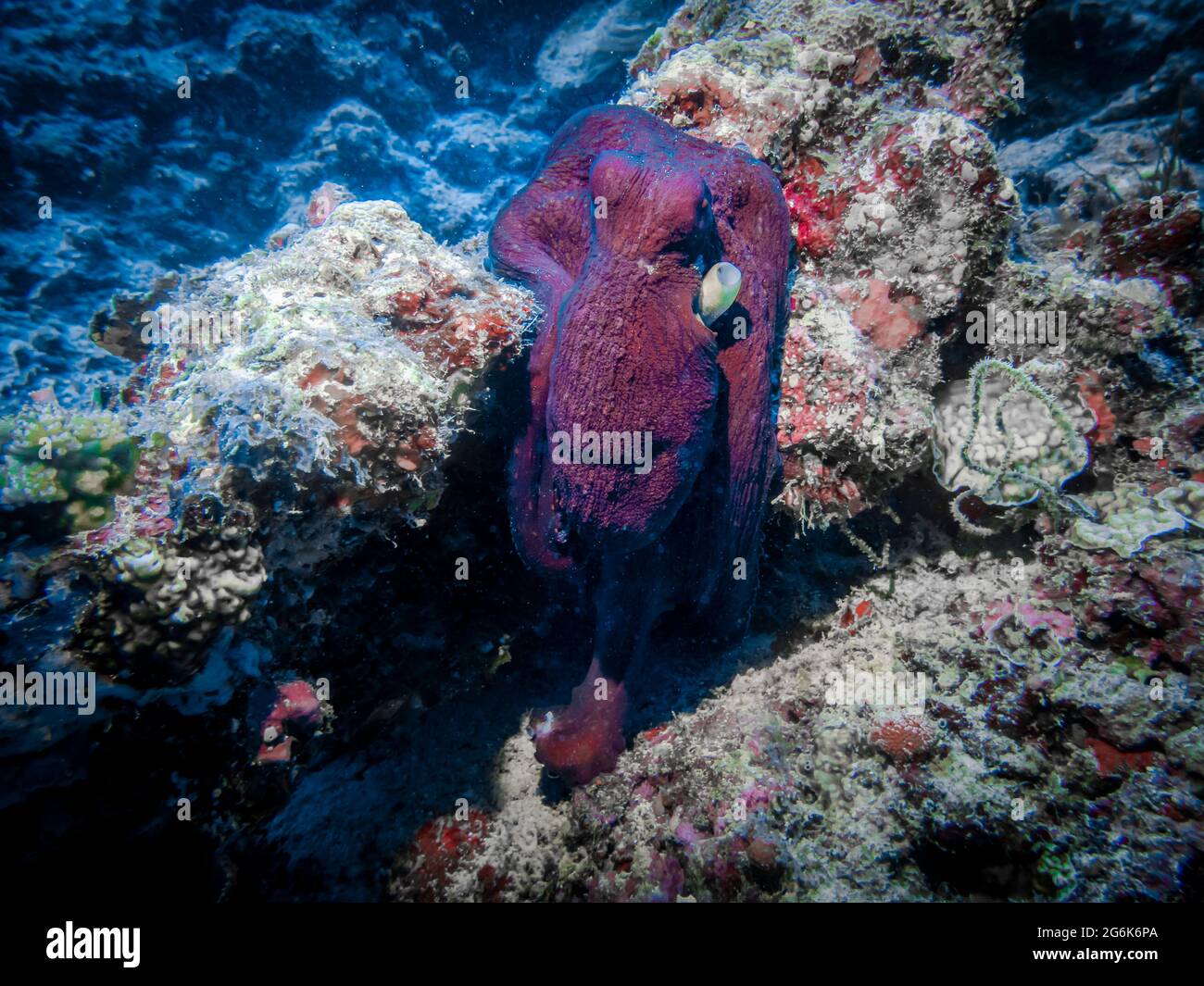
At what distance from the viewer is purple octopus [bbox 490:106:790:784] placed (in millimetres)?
2566

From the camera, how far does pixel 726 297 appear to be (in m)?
2.55

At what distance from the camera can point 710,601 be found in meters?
3.46

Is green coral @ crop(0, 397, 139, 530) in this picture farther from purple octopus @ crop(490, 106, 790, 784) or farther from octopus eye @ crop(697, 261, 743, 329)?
octopus eye @ crop(697, 261, 743, 329)

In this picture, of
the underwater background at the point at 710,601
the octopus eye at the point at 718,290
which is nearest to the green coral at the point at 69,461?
the underwater background at the point at 710,601

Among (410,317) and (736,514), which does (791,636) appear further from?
(410,317)

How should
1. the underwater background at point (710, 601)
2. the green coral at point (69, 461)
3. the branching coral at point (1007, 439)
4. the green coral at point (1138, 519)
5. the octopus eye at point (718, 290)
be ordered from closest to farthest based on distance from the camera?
the green coral at point (69, 461)
the underwater background at point (710, 601)
the octopus eye at point (718, 290)
the green coral at point (1138, 519)
the branching coral at point (1007, 439)

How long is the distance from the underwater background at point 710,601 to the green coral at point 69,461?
0.02 metres

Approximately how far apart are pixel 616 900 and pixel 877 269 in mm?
4103

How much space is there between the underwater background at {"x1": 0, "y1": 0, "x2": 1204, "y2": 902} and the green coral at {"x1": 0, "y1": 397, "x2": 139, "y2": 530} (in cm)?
2

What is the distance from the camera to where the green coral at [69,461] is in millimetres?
2053

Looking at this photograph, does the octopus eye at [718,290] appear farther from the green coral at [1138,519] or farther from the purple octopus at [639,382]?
the green coral at [1138,519]

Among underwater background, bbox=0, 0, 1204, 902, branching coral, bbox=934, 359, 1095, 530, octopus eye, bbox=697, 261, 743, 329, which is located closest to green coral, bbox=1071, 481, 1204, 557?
underwater background, bbox=0, 0, 1204, 902

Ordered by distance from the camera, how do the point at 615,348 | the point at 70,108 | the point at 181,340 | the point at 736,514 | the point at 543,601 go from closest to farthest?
the point at 615,348 < the point at 181,340 < the point at 736,514 < the point at 543,601 < the point at 70,108
